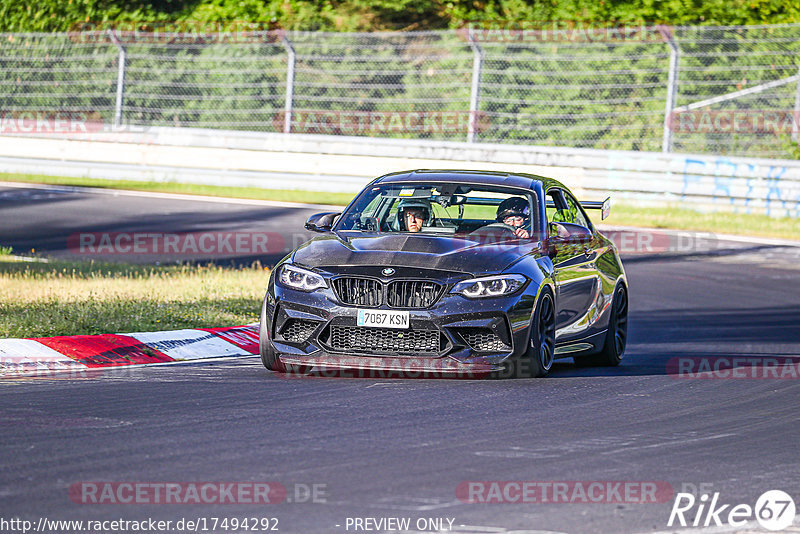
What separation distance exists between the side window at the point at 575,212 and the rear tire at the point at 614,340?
61 centimetres

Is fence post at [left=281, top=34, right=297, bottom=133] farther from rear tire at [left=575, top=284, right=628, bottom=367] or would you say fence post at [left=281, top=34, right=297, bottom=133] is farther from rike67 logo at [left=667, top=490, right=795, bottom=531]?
rike67 logo at [left=667, top=490, right=795, bottom=531]

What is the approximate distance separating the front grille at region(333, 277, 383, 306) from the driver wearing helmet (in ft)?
4.98

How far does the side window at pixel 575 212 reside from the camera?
1088 cm

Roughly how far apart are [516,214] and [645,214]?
14.4 m

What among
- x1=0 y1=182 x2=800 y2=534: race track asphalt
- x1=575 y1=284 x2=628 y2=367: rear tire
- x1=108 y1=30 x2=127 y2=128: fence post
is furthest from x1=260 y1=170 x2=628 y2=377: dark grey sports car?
x1=108 y1=30 x2=127 y2=128: fence post

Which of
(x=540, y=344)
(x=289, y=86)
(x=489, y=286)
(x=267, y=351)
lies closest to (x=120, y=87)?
(x=289, y=86)

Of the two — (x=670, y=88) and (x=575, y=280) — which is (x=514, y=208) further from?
(x=670, y=88)

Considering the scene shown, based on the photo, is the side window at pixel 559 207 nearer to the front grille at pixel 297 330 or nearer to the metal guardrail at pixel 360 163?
the front grille at pixel 297 330

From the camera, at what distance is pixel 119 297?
40.4 feet

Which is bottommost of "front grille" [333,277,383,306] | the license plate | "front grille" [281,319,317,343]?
"front grille" [281,319,317,343]

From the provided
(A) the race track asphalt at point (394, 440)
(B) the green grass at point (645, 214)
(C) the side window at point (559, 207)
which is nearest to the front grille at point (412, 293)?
(A) the race track asphalt at point (394, 440)

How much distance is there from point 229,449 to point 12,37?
25.7m

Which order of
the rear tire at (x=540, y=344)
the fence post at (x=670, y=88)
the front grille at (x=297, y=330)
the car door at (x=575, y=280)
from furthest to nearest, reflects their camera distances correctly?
the fence post at (x=670, y=88) → the car door at (x=575, y=280) → the rear tire at (x=540, y=344) → the front grille at (x=297, y=330)

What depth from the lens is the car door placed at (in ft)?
30.7
